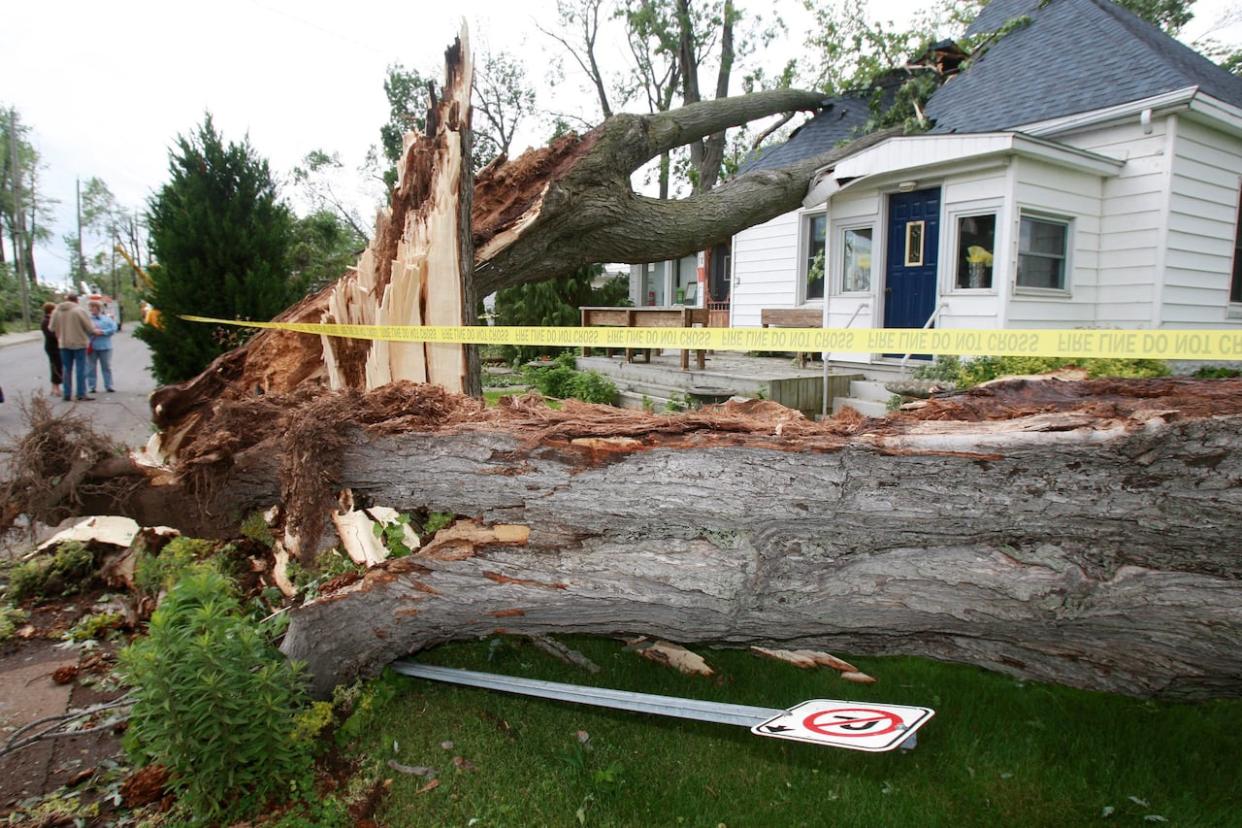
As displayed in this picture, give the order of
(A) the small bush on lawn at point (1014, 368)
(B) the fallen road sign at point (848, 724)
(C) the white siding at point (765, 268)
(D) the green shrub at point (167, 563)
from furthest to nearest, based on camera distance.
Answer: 1. (C) the white siding at point (765, 268)
2. (A) the small bush on lawn at point (1014, 368)
3. (D) the green shrub at point (167, 563)
4. (B) the fallen road sign at point (848, 724)

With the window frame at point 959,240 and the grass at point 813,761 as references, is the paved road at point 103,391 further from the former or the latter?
the window frame at point 959,240

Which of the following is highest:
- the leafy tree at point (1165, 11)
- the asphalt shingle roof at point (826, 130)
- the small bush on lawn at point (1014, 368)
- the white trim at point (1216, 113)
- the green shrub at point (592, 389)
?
the leafy tree at point (1165, 11)

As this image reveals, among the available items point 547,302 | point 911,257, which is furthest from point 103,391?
point 911,257

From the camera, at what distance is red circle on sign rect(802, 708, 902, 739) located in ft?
7.33

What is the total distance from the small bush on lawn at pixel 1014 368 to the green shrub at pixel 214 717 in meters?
5.57

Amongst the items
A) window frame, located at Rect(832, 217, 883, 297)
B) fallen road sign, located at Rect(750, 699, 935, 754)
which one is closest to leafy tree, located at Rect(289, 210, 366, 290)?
window frame, located at Rect(832, 217, 883, 297)

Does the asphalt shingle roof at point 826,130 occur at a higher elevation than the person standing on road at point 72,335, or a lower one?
higher

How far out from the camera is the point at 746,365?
381 inches

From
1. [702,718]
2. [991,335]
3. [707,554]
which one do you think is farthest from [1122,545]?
[702,718]

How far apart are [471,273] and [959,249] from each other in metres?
7.40

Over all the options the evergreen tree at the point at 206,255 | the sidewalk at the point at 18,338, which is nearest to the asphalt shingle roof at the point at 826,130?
the evergreen tree at the point at 206,255

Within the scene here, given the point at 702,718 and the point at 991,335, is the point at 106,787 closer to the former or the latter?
the point at 702,718

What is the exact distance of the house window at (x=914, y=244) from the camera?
31.9ft

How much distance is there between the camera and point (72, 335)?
10.5 metres
